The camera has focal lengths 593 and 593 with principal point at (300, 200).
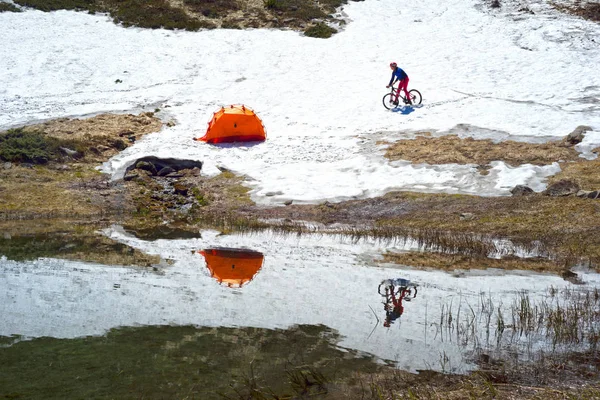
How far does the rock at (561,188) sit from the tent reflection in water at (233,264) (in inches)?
465

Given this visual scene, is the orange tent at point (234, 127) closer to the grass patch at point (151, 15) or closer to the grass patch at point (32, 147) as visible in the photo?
the grass patch at point (32, 147)

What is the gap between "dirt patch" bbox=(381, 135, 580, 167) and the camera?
26188 mm

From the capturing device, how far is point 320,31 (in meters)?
48.3

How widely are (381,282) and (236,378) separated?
5.86 m

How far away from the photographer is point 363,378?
24.8 ft

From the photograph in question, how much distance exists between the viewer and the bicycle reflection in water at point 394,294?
1030 cm

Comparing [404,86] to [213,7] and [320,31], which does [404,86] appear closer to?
[320,31]

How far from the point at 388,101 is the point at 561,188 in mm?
16849

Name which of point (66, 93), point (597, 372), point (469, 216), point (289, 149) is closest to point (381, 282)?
point (597, 372)

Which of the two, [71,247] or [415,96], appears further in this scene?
[415,96]

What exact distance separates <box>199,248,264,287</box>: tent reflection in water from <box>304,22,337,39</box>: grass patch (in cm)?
3480

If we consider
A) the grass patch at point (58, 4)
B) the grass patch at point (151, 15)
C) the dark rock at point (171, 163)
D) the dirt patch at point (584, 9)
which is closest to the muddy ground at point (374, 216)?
the dark rock at point (171, 163)

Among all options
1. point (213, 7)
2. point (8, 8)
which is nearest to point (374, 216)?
point (213, 7)

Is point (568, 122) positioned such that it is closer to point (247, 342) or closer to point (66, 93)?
point (247, 342)
